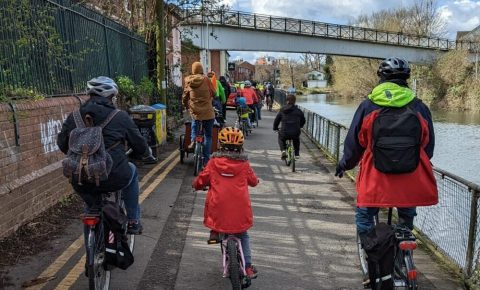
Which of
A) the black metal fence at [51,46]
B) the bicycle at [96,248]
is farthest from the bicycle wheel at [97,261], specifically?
the black metal fence at [51,46]

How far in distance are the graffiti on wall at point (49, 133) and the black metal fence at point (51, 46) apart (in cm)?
55

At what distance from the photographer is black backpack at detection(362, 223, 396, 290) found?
389cm

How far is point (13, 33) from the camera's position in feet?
21.7

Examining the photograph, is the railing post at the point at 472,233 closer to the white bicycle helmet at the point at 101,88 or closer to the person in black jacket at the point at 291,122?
the white bicycle helmet at the point at 101,88

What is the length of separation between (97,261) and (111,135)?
1.03 metres

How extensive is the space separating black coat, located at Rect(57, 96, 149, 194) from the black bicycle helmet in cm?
217

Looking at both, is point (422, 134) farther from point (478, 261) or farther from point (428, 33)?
point (428, 33)

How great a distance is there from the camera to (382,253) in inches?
153

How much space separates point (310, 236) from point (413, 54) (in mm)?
47499

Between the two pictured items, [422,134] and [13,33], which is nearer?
[422,134]

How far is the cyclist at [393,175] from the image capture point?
3.86 meters

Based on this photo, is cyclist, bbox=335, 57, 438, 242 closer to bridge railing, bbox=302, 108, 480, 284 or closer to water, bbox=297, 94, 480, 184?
bridge railing, bbox=302, 108, 480, 284

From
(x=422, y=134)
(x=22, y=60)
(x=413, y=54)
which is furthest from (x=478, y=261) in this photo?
(x=413, y=54)

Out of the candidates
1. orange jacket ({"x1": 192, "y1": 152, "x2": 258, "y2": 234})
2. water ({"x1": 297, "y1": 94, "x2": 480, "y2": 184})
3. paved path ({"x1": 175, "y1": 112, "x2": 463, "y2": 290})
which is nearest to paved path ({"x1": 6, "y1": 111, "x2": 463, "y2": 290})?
paved path ({"x1": 175, "y1": 112, "x2": 463, "y2": 290})
